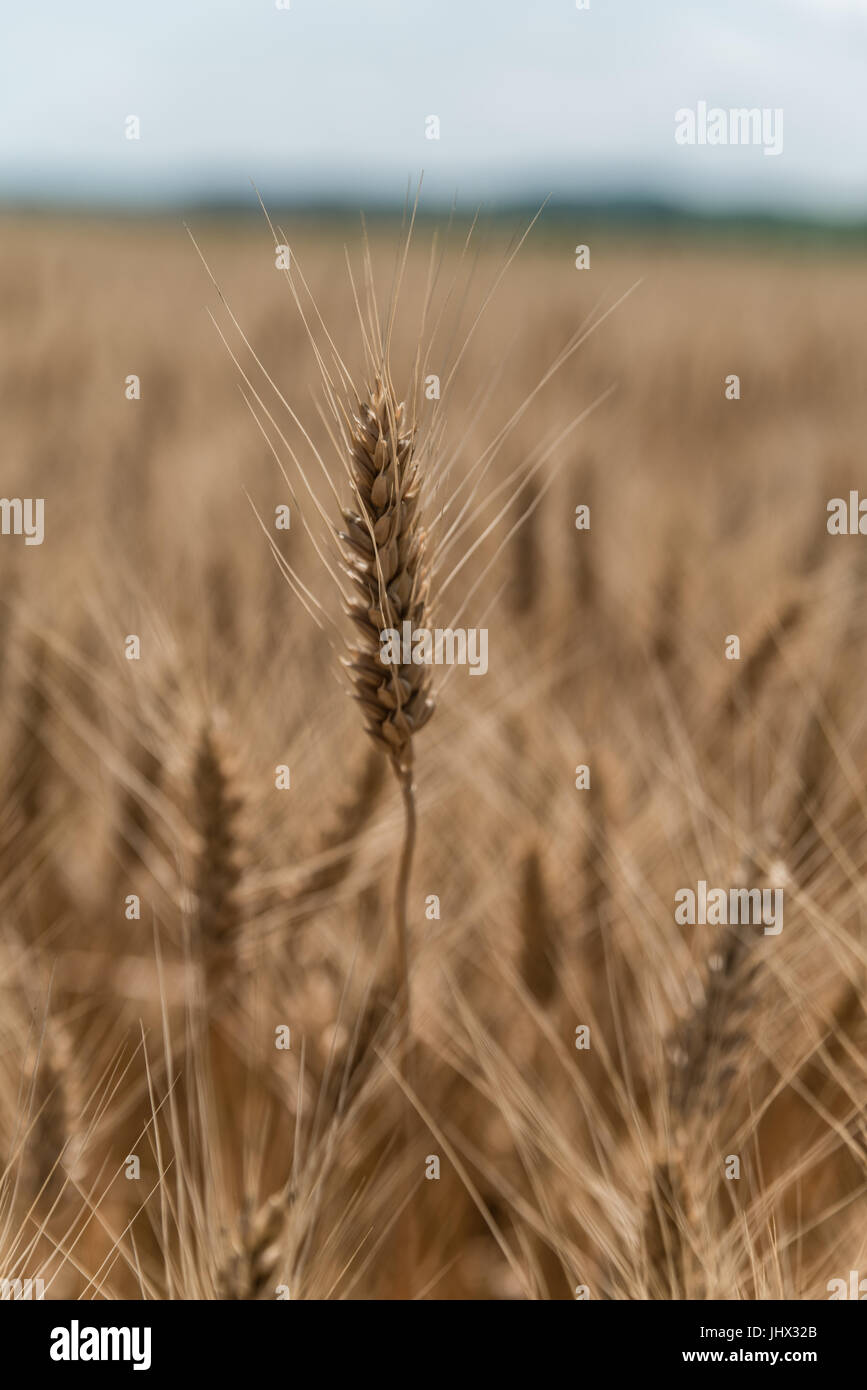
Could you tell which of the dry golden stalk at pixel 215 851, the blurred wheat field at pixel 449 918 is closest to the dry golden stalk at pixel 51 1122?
the blurred wheat field at pixel 449 918

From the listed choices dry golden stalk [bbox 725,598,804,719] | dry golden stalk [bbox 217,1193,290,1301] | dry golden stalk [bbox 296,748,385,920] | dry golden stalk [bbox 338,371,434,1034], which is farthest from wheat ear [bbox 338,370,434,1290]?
dry golden stalk [bbox 725,598,804,719]

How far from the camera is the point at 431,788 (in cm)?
117

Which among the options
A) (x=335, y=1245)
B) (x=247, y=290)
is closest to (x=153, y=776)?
(x=335, y=1245)

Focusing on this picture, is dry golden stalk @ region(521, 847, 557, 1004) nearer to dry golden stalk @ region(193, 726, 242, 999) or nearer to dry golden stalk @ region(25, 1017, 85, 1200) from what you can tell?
dry golden stalk @ region(193, 726, 242, 999)

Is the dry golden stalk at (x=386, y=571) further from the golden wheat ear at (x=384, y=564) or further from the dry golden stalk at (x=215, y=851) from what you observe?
the dry golden stalk at (x=215, y=851)

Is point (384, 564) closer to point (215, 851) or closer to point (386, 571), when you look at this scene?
point (386, 571)

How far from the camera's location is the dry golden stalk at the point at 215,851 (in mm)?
930

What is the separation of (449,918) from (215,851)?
0.34 m

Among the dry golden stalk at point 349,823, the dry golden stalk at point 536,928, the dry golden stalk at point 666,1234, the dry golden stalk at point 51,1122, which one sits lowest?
the dry golden stalk at point 666,1234

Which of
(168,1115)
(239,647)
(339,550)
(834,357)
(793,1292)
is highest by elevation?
(834,357)

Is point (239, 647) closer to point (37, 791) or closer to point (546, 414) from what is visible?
point (37, 791)

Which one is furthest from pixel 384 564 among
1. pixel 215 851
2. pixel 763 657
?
pixel 763 657

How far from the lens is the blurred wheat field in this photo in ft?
2.80

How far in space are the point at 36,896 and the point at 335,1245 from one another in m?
0.71
